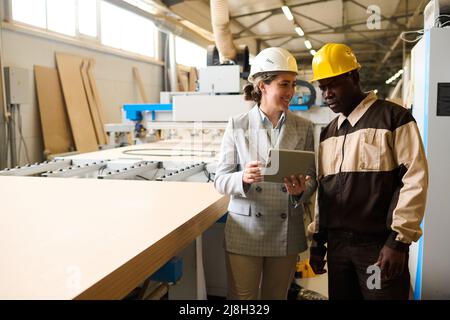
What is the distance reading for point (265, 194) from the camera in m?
1.50

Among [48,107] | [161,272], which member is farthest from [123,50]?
[161,272]

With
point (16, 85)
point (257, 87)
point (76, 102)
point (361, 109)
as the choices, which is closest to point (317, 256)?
point (361, 109)

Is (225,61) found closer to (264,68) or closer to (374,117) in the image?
(264,68)

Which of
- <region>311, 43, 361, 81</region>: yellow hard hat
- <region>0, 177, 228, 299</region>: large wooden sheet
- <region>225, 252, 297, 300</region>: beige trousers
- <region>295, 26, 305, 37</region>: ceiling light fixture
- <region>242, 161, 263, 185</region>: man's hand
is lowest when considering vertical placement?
<region>225, 252, 297, 300</region>: beige trousers

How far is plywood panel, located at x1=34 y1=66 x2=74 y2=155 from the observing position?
4902 millimetres

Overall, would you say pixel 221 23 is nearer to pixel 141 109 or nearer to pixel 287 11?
pixel 141 109

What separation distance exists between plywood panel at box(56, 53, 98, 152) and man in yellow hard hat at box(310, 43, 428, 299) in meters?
4.49

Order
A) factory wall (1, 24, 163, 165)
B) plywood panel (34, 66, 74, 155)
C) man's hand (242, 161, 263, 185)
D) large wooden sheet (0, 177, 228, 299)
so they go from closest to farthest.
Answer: large wooden sheet (0, 177, 228, 299) < man's hand (242, 161, 263, 185) < factory wall (1, 24, 163, 165) < plywood panel (34, 66, 74, 155)

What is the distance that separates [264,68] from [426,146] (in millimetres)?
1344

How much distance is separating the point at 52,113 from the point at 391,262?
15.6 ft

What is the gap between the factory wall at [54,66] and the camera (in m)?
4.59

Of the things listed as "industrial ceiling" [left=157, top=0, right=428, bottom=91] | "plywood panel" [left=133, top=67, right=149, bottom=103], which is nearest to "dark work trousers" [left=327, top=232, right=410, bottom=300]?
"industrial ceiling" [left=157, top=0, right=428, bottom=91]

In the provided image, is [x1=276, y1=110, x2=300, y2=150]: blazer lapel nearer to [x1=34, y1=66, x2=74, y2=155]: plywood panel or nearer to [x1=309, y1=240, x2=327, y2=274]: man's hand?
[x1=309, y1=240, x2=327, y2=274]: man's hand

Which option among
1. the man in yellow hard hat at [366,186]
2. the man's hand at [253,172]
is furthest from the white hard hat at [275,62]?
the man's hand at [253,172]
